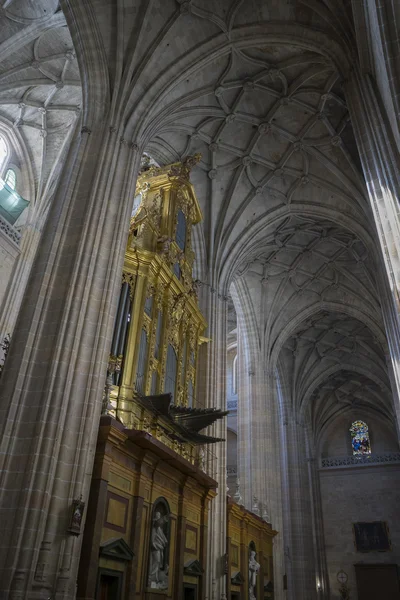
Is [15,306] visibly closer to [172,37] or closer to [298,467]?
[172,37]

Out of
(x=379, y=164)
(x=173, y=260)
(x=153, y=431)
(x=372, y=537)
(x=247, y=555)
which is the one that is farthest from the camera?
(x=372, y=537)

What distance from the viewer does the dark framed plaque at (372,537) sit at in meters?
29.4

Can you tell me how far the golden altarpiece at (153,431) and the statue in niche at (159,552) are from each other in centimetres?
2

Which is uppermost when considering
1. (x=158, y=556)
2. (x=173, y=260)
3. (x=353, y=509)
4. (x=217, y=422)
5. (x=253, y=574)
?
(x=173, y=260)

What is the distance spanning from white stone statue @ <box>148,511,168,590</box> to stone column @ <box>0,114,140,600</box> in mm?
2764

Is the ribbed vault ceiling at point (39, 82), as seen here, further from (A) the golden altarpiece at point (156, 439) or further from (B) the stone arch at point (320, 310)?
(B) the stone arch at point (320, 310)

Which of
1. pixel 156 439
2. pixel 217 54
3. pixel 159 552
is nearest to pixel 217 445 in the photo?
pixel 159 552

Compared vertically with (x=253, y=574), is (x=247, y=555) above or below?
above

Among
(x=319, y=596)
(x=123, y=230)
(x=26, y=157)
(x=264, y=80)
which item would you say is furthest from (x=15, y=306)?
(x=319, y=596)

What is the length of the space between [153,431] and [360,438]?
2653 centimetres

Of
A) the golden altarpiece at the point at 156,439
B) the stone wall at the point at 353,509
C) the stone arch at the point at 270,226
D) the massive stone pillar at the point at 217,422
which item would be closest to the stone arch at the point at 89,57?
the golden altarpiece at the point at 156,439

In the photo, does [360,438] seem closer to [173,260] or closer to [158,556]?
[173,260]

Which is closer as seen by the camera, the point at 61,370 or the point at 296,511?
the point at 61,370

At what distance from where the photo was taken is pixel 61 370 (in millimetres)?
8492
